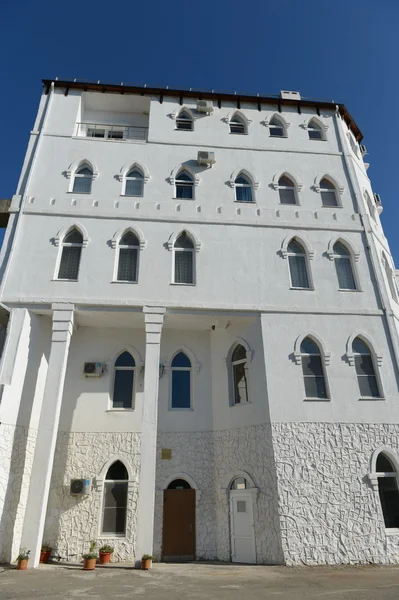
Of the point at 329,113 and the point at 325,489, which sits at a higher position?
the point at 329,113

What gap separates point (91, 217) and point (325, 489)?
1099 cm

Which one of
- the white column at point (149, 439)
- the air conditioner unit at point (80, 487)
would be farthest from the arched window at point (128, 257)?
the air conditioner unit at point (80, 487)

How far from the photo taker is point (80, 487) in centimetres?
1147

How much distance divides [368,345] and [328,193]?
632 centimetres

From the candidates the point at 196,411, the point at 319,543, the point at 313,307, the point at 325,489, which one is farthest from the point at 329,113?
the point at 319,543

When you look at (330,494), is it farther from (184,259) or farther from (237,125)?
(237,125)

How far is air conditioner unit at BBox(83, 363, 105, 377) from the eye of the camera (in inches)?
503

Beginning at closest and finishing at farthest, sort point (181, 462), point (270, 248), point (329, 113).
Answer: point (181, 462) → point (270, 248) → point (329, 113)

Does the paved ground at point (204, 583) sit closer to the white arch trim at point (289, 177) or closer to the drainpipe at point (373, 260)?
the drainpipe at point (373, 260)

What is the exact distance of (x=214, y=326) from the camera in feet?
44.3

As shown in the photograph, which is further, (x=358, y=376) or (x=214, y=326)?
(x=214, y=326)

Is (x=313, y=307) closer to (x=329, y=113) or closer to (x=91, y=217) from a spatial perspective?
(x=91, y=217)

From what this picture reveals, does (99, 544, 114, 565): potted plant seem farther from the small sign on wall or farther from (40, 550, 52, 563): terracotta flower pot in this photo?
the small sign on wall

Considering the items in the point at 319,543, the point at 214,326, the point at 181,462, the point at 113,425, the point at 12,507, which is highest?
the point at 214,326
